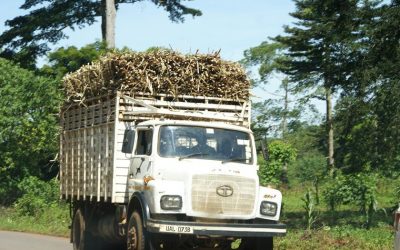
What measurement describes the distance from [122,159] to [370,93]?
11.3 meters

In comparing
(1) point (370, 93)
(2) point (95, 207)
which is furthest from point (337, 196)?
(2) point (95, 207)

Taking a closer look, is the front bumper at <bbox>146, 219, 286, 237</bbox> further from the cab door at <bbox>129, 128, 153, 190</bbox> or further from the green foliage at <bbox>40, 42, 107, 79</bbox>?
the green foliage at <bbox>40, 42, 107, 79</bbox>

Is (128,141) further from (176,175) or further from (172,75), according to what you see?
(172,75)

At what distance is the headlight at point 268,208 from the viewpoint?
38.2 feet

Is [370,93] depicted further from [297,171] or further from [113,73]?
[297,171]

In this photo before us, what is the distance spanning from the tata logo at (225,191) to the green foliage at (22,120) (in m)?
26.0

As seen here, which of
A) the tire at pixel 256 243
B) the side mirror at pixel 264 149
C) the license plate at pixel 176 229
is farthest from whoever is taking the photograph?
the side mirror at pixel 264 149

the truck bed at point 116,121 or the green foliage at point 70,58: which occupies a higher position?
the green foliage at point 70,58

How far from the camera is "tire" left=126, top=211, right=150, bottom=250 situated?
11266 millimetres

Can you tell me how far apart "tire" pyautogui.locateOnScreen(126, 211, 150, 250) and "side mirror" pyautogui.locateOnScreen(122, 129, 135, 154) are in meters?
1.17

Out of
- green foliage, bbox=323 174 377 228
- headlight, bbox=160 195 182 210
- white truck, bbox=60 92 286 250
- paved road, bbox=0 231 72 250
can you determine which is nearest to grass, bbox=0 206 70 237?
paved road, bbox=0 231 72 250

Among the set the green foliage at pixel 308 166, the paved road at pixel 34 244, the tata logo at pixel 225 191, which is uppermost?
the green foliage at pixel 308 166

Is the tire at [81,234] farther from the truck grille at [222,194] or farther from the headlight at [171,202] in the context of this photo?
the truck grille at [222,194]

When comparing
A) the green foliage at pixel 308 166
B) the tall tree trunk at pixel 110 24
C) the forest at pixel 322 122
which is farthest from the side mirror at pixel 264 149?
the green foliage at pixel 308 166
